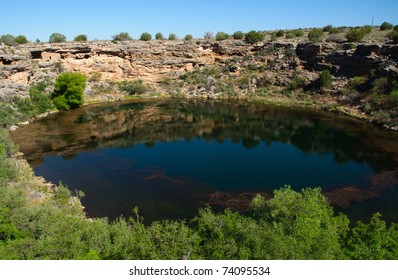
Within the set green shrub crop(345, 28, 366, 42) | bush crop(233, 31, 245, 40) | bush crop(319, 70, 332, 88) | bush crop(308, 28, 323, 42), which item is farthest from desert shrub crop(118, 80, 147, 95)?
green shrub crop(345, 28, 366, 42)

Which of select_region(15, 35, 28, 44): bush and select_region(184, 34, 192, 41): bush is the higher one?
select_region(184, 34, 192, 41): bush

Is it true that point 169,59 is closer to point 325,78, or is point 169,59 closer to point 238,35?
point 238,35

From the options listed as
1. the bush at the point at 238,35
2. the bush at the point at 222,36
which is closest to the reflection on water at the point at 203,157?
the bush at the point at 238,35

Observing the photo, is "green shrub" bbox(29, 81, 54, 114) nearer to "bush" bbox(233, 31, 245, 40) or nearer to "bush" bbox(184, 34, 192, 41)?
"bush" bbox(184, 34, 192, 41)

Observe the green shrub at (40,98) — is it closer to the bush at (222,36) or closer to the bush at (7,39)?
the bush at (7,39)

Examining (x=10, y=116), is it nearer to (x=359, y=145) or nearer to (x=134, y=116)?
(x=134, y=116)

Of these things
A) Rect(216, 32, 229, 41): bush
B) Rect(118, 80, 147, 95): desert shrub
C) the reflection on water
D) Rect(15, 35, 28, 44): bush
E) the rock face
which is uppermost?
Rect(216, 32, 229, 41): bush

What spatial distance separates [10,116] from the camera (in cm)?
4491

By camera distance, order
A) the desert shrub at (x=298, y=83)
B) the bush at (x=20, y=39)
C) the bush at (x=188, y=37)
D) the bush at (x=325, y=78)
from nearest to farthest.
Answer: the bush at (x=325, y=78)
the desert shrub at (x=298, y=83)
the bush at (x=20, y=39)
the bush at (x=188, y=37)

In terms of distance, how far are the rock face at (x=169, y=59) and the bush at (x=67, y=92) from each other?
185 inches

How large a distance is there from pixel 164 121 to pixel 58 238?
3682 centimetres

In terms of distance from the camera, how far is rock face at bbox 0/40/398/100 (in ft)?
180

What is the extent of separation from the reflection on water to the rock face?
12378 mm

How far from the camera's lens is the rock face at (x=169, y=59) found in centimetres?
5494
